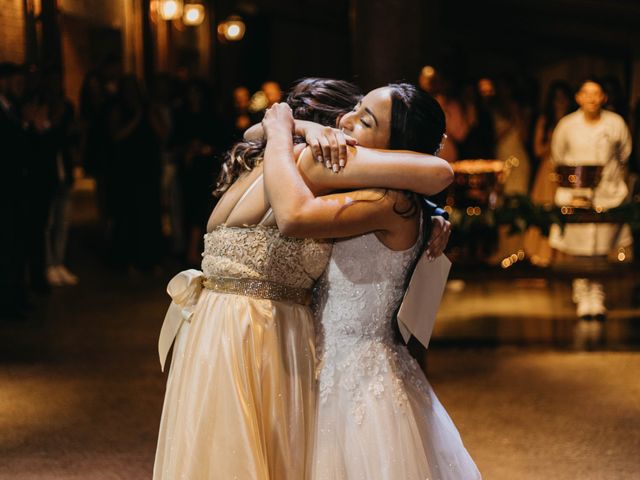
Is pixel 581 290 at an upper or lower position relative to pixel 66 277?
upper


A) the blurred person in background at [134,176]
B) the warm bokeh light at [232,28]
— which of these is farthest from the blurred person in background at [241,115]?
the warm bokeh light at [232,28]

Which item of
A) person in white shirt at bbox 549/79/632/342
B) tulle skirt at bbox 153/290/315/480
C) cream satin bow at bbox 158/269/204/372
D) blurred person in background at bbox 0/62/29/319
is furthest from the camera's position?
person in white shirt at bbox 549/79/632/342

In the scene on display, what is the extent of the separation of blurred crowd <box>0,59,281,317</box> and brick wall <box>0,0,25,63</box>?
0.59 meters

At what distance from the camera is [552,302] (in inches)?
328

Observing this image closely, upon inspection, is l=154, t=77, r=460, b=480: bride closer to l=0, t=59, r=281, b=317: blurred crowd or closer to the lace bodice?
the lace bodice

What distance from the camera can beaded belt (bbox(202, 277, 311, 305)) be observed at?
2.74 meters

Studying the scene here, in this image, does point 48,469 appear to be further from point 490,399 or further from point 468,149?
point 468,149

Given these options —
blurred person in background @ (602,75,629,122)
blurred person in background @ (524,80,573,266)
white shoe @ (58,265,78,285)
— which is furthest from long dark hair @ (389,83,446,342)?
blurred person in background @ (602,75,629,122)

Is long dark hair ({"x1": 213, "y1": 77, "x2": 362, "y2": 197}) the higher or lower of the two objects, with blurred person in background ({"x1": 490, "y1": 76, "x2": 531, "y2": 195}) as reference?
higher

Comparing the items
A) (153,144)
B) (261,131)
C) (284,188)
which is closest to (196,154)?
(153,144)

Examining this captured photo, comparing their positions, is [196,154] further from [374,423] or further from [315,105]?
[374,423]

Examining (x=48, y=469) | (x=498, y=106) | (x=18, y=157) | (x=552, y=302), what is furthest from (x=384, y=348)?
(x=498, y=106)

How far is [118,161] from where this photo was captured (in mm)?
9820

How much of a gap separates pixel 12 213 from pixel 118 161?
2.61 m
